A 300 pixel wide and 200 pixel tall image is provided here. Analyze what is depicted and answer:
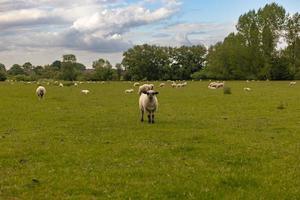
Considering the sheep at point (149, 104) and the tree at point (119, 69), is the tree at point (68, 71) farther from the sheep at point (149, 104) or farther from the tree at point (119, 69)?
the sheep at point (149, 104)

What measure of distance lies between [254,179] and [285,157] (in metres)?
3.06

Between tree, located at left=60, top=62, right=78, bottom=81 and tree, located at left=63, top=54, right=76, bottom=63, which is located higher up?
tree, located at left=63, top=54, right=76, bottom=63

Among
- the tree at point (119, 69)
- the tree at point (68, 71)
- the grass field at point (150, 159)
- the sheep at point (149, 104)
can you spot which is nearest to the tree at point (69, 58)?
the tree at point (68, 71)

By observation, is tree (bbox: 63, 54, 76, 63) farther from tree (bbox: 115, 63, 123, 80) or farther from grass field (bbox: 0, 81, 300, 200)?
grass field (bbox: 0, 81, 300, 200)

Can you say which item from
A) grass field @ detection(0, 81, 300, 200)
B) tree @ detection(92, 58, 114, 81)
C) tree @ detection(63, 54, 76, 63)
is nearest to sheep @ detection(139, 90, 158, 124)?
grass field @ detection(0, 81, 300, 200)

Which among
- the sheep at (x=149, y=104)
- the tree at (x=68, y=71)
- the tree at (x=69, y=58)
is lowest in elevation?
the sheep at (x=149, y=104)

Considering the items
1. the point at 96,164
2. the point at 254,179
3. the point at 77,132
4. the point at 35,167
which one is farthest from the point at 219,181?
the point at 77,132

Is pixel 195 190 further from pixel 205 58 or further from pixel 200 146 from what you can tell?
pixel 205 58

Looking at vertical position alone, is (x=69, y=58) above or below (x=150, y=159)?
above

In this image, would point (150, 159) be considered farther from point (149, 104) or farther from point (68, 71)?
point (68, 71)

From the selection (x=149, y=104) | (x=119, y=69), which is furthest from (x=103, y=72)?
(x=149, y=104)

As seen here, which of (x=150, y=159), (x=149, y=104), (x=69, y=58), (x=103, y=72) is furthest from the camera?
(x=69, y=58)

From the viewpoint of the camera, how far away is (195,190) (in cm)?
1053

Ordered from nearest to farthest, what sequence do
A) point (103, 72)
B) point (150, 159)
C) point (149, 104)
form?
point (150, 159), point (149, 104), point (103, 72)
